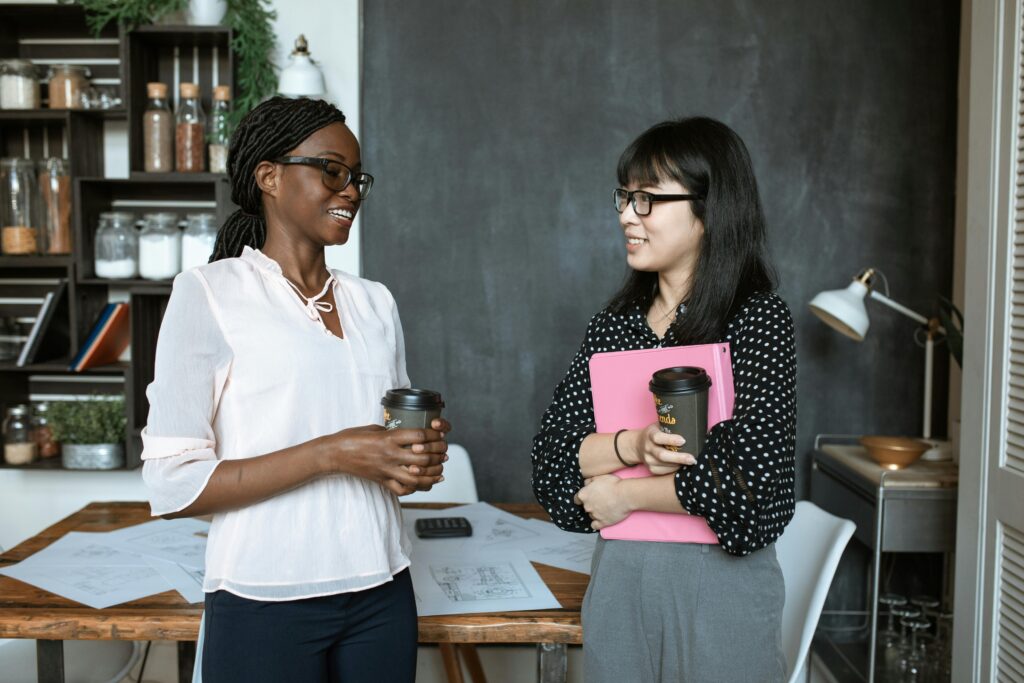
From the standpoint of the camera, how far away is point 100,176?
10.5 feet

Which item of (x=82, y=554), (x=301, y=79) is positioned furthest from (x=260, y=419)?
(x=301, y=79)

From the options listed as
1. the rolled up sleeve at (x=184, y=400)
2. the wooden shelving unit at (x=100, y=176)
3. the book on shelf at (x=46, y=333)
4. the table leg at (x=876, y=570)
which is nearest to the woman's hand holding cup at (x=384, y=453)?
the rolled up sleeve at (x=184, y=400)

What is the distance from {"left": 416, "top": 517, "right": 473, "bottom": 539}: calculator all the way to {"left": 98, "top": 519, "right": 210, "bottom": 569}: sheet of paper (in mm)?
506

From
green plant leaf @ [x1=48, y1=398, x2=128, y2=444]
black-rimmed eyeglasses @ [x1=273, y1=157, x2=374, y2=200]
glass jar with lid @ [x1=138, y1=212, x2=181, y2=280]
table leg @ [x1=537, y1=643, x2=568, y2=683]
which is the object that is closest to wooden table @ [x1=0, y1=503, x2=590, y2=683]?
table leg @ [x1=537, y1=643, x2=568, y2=683]

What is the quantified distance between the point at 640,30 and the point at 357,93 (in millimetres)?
1037

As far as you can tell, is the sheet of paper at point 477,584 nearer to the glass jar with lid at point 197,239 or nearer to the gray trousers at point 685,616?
the gray trousers at point 685,616

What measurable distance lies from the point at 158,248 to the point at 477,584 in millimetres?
1848

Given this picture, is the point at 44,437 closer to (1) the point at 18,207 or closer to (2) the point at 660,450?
(1) the point at 18,207

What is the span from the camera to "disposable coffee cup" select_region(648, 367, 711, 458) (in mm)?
1167

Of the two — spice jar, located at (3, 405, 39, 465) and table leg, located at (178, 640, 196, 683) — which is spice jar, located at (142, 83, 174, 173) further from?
table leg, located at (178, 640, 196, 683)

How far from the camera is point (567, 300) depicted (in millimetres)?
3172

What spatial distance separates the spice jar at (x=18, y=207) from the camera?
9.92 feet

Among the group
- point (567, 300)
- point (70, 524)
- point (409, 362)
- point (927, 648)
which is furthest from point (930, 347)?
point (70, 524)

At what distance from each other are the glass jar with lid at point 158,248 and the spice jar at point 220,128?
0.25 m
